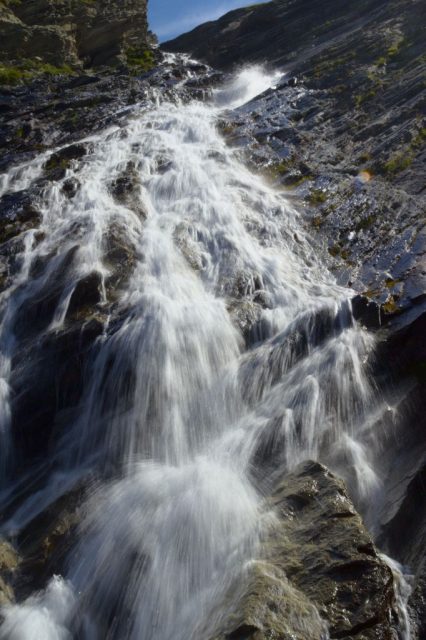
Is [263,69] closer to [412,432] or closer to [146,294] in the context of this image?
[146,294]

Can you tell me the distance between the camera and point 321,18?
1235 inches

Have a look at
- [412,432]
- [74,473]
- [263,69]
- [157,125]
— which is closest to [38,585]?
[74,473]

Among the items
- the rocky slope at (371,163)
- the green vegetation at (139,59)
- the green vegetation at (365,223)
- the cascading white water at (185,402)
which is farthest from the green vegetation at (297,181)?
the green vegetation at (139,59)

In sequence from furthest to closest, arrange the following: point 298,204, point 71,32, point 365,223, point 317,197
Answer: point 71,32
point 317,197
point 298,204
point 365,223

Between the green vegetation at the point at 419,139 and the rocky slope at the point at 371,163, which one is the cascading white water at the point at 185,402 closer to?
the rocky slope at the point at 371,163

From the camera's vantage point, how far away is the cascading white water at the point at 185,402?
6.41 metres

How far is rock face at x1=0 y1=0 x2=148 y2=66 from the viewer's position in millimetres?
28562

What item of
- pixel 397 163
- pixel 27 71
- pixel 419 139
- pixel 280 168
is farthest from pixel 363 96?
pixel 27 71

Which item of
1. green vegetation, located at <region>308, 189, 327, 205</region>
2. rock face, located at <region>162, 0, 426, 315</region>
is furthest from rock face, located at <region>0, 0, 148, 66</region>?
green vegetation, located at <region>308, 189, 327, 205</region>

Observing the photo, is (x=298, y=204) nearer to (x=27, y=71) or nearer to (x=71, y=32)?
(x=27, y=71)

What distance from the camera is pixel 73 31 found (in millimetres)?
31047

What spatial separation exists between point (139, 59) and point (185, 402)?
26944 millimetres

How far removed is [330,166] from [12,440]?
11.1m

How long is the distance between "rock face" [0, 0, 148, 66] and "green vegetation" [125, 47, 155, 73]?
0.20 m
